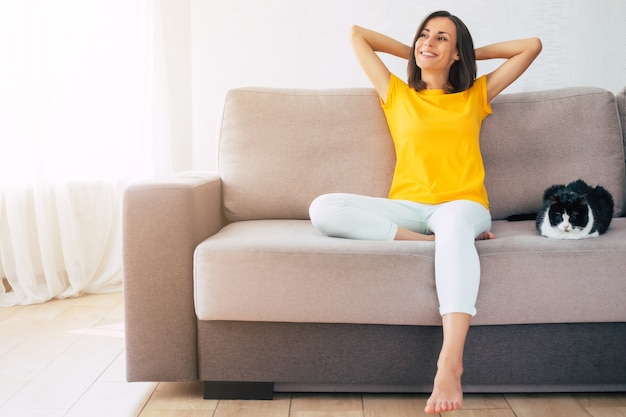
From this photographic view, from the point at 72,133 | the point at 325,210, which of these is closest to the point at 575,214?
the point at 325,210

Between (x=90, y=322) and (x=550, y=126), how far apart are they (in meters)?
1.91

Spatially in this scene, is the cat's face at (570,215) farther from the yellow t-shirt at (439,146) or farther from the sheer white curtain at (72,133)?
the sheer white curtain at (72,133)

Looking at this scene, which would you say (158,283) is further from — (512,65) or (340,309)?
(512,65)

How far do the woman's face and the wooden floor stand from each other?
1143mm

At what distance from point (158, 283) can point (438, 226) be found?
783 mm

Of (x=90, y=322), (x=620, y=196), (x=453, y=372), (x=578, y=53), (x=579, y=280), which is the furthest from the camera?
(x=578, y=53)

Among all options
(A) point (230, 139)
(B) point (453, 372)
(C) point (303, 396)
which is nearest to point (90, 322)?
(A) point (230, 139)

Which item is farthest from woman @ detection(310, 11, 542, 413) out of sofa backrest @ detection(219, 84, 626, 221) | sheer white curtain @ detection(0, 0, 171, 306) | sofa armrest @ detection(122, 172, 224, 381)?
sheer white curtain @ detection(0, 0, 171, 306)

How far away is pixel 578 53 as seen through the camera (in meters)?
3.13

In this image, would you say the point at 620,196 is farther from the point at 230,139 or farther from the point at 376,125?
the point at 230,139

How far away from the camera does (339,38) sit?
10.4 feet

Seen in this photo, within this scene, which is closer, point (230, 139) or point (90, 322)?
point (230, 139)

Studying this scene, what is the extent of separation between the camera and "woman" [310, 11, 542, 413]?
1.63 meters

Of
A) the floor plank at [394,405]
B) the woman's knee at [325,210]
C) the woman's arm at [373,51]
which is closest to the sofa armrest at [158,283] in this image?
the woman's knee at [325,210]
